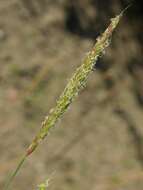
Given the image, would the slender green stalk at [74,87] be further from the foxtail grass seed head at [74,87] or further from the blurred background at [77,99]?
the blurred background at [77,99]

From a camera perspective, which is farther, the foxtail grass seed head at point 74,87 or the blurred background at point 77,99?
the blurred background at point 77,99

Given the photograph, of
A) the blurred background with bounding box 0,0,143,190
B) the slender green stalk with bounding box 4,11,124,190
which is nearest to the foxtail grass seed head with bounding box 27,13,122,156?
the slender green stalk with bounding box 4,11,124,190

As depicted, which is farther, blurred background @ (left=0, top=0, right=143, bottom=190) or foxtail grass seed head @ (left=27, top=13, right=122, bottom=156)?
blurred background @ (left=0, top=0, right=143, bottom=190)

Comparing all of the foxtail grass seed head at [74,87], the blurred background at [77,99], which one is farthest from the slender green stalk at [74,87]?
the blurred background at [77,99]

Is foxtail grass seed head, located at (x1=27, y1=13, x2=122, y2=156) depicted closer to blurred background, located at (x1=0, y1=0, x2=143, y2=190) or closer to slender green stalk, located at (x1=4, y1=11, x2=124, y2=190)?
slender green stalk, located at (x1=4, y1=11, x2=124, y2=190)

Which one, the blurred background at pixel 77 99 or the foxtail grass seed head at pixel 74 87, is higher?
the foxtail grass seed head at pixel 74 87

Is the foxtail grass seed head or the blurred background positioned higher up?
the foxtail grass seed head

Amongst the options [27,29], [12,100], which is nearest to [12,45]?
[27,29]

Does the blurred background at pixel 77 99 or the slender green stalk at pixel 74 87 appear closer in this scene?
the slender green stalk at pixel 74 87

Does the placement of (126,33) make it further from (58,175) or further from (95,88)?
(58,175)
